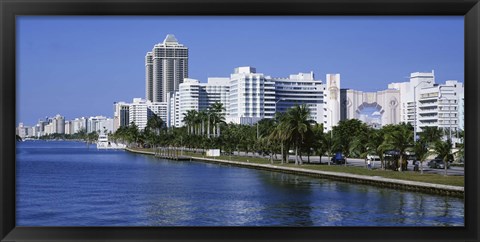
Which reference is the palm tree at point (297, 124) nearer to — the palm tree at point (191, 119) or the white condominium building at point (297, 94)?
the palm tree at point (191, 119)

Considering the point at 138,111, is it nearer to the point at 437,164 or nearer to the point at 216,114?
the point at 216,114

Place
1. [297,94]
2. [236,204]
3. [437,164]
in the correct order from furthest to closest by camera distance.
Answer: [297,94], [437,164], [236,204]

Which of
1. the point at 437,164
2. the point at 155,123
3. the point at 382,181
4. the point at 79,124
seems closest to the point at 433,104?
the point at 155,123
